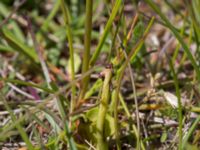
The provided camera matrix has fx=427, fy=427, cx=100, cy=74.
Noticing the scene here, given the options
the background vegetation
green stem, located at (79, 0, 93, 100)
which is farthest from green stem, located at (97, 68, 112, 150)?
green stem, located at (79, 0, 93, 100)

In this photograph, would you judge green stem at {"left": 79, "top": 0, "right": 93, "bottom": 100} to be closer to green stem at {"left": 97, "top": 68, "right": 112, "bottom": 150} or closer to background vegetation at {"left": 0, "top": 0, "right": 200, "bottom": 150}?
background vegetation at {"left": 0, "top": 0, "right": 200, "bottom": 150}

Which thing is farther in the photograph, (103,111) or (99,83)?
(99,83)

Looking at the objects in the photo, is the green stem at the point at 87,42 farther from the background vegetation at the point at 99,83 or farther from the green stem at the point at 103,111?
the green stem at the point at 103,111

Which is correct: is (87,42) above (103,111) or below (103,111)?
above

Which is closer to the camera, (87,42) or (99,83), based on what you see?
(87,42)

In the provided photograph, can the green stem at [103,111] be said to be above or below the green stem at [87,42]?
below

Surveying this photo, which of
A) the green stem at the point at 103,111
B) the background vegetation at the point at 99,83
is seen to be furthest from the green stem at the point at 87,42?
the green stem at the point at 103,111

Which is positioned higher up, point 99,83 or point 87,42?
point 87,42

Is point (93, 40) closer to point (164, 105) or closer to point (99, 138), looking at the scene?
point (164, 105)
